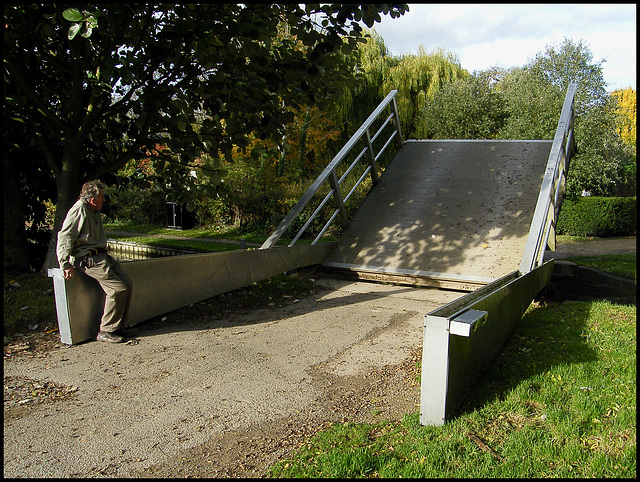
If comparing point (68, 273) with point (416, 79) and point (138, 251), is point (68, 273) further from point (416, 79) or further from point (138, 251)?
point (416, 79)

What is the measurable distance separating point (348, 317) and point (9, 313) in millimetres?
4181

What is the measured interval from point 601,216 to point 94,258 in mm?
18305

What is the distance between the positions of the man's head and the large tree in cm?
126

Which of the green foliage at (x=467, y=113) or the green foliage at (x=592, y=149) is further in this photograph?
Result: the green foliage at (x=467, y=113)

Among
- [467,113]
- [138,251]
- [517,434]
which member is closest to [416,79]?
[467,113]

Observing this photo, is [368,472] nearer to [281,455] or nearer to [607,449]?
[281,455]

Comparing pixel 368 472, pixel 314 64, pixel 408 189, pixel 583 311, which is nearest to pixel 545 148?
pixel 408 189

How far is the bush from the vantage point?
18.5m

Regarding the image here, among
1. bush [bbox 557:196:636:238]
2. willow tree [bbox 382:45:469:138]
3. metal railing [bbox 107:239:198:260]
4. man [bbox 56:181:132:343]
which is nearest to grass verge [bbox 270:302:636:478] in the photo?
man [bbox 56:181:132:343]

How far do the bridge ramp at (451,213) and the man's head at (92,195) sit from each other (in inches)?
178

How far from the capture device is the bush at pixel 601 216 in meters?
18.5

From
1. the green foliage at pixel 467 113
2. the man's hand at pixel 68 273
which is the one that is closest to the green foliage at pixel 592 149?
the green foliage at pixel 467 113

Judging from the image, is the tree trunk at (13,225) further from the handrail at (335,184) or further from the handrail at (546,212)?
the handrail at (546,212)

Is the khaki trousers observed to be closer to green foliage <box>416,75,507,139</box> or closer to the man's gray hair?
the man's gray hair
